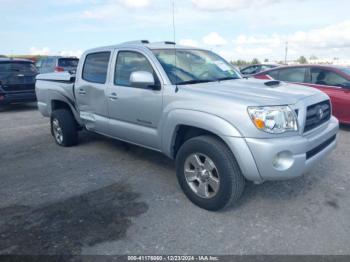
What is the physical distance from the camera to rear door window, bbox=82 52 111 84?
469cm

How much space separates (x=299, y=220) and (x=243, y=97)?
1.35 meters

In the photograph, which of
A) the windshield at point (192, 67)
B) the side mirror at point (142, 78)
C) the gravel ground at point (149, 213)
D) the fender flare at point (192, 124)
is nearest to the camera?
the gravel ground at point (149, 213)

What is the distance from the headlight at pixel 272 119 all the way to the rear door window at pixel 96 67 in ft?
8.18

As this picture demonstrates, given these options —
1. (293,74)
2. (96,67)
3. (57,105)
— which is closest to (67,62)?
(57,105)

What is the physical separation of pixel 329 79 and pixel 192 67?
4.17 meters

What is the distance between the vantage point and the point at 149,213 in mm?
3377

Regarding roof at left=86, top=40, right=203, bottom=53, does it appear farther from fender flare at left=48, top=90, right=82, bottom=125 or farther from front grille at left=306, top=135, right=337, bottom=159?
front grille at left=306, top=135, right=337, bottom=159

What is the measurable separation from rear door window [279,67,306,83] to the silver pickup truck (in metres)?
3.24

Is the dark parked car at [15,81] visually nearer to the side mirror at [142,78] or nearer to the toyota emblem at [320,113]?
the side mirror at [142,78]

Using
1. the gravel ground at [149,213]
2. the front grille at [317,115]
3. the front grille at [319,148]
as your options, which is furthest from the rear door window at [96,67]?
the front grille at [319,148]

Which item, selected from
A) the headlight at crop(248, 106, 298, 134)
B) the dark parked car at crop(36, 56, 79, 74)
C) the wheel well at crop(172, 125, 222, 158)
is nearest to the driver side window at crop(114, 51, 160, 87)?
the wheel well at crop(172, 125, 222, 158)

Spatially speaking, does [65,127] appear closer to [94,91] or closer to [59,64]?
[94,91]

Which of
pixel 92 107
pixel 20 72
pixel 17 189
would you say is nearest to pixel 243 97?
pixel 92 107

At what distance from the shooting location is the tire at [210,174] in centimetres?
312
